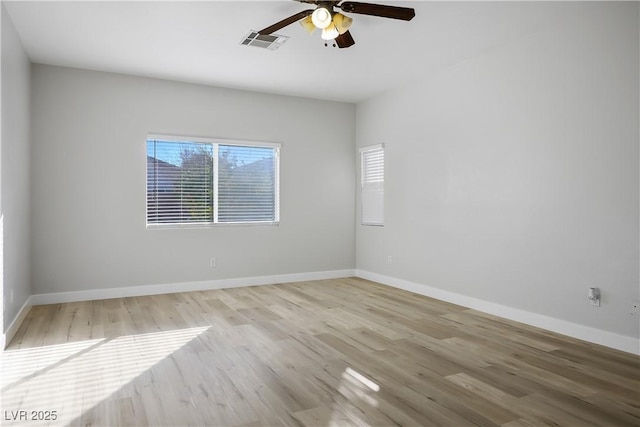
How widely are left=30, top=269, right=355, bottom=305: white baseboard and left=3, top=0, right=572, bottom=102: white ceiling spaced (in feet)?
8.79

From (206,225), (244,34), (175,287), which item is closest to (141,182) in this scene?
(206,225)

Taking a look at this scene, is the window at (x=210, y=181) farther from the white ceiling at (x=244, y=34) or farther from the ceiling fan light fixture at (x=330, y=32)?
the ceiling fan light fixture at (x=330, y=32)

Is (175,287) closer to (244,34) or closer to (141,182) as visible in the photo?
(141,182)

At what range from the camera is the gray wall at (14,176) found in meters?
3.58

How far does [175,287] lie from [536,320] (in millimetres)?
4249

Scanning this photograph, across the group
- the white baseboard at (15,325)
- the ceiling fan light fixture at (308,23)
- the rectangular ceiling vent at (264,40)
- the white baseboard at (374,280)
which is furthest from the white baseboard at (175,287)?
the ceiling fan light fixture at (308,23)

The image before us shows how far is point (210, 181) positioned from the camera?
5.96 metres

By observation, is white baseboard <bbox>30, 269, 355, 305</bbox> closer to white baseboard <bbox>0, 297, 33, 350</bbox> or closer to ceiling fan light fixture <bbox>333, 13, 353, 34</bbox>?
white baseboard <bbox>0, 297, 33, 350</bbox>

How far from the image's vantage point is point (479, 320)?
4.33 metres

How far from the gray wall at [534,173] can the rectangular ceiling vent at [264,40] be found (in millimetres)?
2085

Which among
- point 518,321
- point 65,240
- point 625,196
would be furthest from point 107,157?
point 625,196

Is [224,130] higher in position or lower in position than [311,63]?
lower

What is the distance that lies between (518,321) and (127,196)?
15.4 feet

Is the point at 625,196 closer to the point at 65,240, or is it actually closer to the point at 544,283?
the point at 544,283
